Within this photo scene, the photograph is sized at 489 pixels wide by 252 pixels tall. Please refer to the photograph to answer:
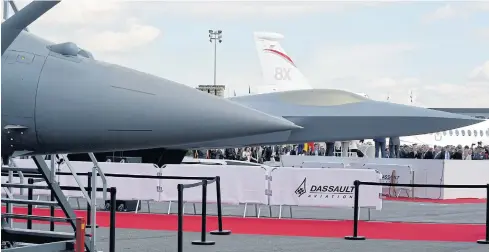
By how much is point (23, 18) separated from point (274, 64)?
28988 mm

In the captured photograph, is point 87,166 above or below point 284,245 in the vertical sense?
above

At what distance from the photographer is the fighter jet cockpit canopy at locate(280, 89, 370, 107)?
16578 mm

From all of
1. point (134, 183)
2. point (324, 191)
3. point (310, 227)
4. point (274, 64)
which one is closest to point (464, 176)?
point (324, 191)

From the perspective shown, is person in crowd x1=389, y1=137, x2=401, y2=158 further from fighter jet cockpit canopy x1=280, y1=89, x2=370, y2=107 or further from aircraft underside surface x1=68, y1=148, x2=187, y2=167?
fighter jet cockpit canopy x1=280, y1=89, x2=370, y2=107

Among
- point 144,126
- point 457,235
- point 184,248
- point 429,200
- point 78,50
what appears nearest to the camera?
point 144,126

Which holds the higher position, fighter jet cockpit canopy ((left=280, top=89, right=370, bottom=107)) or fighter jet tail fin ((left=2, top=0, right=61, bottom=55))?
fighter jet cockpit canopy ((left=280, top=89, right=370, bottom=107))

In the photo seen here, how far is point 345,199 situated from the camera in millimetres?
14570

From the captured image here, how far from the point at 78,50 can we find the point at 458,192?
16.3 metres

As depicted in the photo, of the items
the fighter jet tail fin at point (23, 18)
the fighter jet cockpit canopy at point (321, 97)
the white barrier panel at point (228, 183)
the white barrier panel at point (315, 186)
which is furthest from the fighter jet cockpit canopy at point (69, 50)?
the fighter jet cockpit canopy at point (321, 97)

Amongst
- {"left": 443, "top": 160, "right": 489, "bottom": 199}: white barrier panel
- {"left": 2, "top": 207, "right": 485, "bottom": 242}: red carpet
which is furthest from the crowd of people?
{"left": 2, "top": 207, "right": 485, "bottom": 242}: red carpet

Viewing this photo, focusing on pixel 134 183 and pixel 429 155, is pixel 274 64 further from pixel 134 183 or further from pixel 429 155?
pixel 134 183

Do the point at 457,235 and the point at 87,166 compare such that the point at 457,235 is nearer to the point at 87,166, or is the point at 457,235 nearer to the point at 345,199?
the point at 345,199

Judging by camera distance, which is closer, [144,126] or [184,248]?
[144,126]

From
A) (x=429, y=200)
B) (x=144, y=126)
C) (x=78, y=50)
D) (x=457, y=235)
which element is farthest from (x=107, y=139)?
(x=429, y=200)
